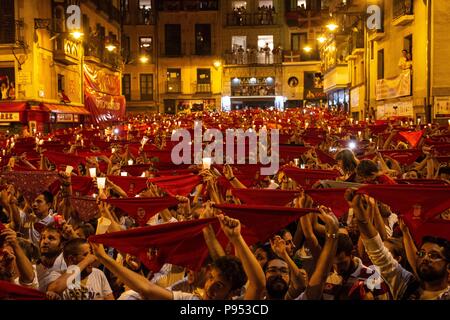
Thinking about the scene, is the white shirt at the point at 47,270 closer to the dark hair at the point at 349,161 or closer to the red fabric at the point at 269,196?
the red fabric at the point at 269,196

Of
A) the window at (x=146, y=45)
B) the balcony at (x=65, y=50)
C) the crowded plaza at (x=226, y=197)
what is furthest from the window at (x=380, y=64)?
the window at (x=146, y=45)

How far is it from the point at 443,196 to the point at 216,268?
2.78 meters

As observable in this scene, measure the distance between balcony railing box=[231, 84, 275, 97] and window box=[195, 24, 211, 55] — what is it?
4.37 meters

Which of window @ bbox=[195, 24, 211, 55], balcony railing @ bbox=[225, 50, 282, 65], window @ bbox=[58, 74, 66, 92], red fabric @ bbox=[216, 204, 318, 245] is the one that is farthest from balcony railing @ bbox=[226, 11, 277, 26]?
red fabric @ bbox=[216, 204, 318, 245]

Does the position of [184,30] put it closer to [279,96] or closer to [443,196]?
[279,96]

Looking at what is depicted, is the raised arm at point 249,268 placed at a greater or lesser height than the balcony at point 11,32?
lesser

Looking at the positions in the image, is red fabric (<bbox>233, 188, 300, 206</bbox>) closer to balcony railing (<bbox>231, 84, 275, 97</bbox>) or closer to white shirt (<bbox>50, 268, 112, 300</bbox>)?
white shirt (<bbox>50, 268, 112, 300</bbox>)

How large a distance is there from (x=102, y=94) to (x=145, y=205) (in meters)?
33.7

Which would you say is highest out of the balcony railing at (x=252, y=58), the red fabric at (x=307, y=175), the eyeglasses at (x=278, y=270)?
the balcony railing at (x=252, y=58)

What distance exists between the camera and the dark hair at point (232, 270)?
14.7 feet

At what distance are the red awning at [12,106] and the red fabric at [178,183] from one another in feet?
62.5

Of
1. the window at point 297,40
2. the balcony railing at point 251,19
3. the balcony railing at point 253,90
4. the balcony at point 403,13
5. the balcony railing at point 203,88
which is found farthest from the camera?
the window at point 297,40

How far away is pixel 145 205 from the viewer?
8.02 meters
